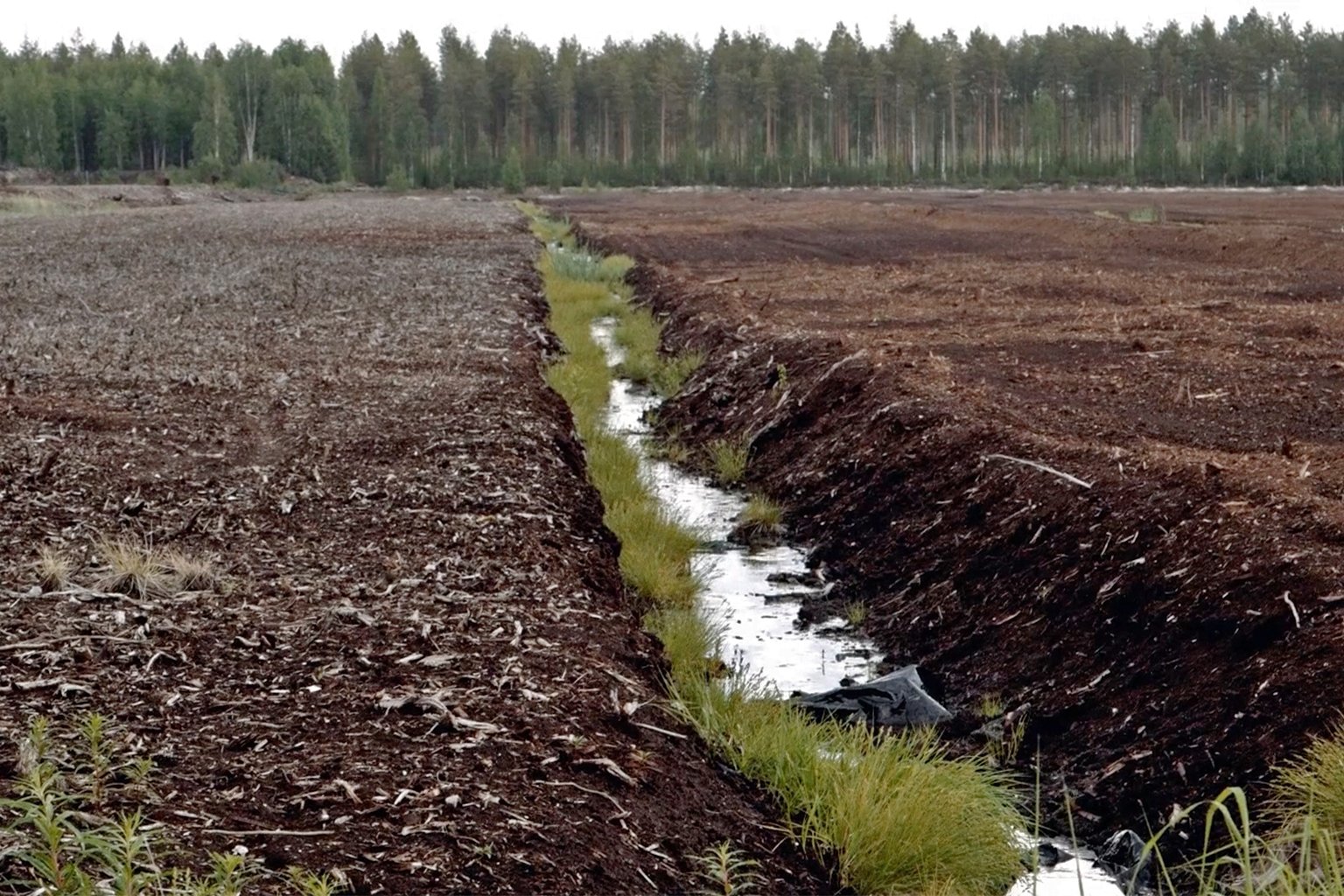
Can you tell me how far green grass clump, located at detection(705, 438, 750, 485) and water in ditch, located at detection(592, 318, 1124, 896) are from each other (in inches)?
6.0

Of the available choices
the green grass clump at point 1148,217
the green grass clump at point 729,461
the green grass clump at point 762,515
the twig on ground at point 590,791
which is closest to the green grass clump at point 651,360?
the green grass clump at point 729,461

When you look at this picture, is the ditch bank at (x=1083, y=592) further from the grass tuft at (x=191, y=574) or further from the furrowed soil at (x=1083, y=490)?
the grass tuft at (x=191, y=574)

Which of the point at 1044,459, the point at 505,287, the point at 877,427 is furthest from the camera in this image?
the point at 505,287

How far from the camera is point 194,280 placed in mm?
21328

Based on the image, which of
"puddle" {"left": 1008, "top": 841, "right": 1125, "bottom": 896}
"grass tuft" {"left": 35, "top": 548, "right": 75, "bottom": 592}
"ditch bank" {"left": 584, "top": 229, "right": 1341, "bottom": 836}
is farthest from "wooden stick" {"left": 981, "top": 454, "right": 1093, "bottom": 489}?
"grass tuft" {"left": 35, "top": 548, "right": 75, "bottom": 592}

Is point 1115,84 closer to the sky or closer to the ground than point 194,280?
closer to the sky

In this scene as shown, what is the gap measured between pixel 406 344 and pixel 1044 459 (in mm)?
7672

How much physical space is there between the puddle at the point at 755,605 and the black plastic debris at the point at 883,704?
0.88ft

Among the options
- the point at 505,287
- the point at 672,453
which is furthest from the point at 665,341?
the point at 672,453

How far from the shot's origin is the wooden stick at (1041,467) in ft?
25.8

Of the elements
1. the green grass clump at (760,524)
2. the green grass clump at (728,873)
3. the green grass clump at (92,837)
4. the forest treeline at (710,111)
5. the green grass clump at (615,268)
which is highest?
the forest treeline at (710,111)

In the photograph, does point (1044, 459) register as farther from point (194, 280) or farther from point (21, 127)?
point (21, 127)

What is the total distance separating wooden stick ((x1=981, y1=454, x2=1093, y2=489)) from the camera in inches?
310

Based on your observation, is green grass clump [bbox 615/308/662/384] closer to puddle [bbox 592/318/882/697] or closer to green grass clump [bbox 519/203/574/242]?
puddle [bbox 592/318/882/697]
